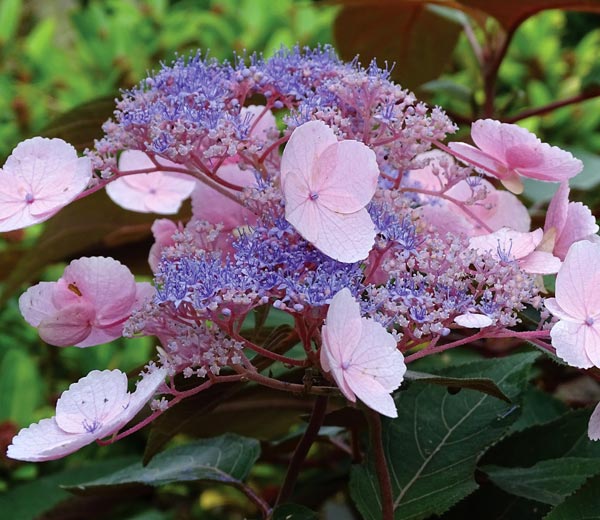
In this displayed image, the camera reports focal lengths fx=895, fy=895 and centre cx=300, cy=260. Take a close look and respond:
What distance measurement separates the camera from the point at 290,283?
489 mm

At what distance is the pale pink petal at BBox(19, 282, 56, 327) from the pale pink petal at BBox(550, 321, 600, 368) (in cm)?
32

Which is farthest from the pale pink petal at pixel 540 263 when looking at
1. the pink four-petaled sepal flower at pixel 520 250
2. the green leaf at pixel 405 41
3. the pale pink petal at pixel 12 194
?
the green leaf at pixel 405 41

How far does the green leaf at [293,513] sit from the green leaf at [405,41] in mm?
661

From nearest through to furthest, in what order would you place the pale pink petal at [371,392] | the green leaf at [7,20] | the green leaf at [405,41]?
the pale pink petal at [371,392] → the green leaf at [405,41] → the green leaf at [7,20]

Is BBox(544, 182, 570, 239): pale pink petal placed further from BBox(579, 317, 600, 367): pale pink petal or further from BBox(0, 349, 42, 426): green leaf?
BBox(0, 349, 42, 426): green leaf

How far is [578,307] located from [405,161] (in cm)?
15

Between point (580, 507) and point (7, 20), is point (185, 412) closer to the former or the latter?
point (580, 507)

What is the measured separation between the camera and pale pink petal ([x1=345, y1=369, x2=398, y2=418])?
1.49 ft

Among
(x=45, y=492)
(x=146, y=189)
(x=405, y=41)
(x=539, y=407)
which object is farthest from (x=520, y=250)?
(x=45, y=492)

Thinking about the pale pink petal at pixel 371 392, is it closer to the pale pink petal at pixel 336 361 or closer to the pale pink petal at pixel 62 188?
the pale pink petal at pixel 336 361

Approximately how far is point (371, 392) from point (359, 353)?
2 cm

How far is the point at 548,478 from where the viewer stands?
0.69 meters

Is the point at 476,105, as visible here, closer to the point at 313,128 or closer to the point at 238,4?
the point at 313,128

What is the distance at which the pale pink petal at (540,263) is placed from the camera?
543 mm
